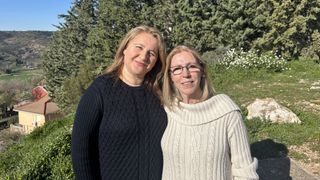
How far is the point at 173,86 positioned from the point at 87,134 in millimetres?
673

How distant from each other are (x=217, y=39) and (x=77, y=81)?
9256 mm

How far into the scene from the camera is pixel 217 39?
816 inches

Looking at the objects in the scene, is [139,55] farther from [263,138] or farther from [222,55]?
[222,55]

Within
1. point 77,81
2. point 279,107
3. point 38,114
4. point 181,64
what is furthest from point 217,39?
point 38,114

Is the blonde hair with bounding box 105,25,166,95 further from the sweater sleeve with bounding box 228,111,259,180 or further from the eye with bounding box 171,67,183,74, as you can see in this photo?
the sweater sleeve with bounding box 228,111,259,180

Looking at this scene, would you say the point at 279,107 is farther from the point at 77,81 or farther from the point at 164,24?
the point at 77,81

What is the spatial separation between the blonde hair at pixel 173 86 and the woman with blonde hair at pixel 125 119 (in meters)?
0.05

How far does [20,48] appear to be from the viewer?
120 meters

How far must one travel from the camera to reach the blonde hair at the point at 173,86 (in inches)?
109

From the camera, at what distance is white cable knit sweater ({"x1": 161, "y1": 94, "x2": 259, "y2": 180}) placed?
8.43 ft

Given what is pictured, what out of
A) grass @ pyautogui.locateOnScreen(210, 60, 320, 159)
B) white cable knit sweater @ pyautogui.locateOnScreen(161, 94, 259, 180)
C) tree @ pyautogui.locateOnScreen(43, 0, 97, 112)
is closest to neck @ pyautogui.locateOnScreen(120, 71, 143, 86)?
white cable knit sweater @ pyautogui.locateOnScreen(161, 94, 259, 180)

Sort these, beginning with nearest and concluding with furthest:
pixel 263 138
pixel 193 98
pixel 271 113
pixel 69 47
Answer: pixel 193 98 < pixel 263 138 < pixel 271 113 < pixel 69 47

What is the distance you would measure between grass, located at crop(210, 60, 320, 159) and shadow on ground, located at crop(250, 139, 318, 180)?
24 millimetres

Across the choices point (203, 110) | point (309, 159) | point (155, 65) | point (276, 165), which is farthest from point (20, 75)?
point (203, 110)
